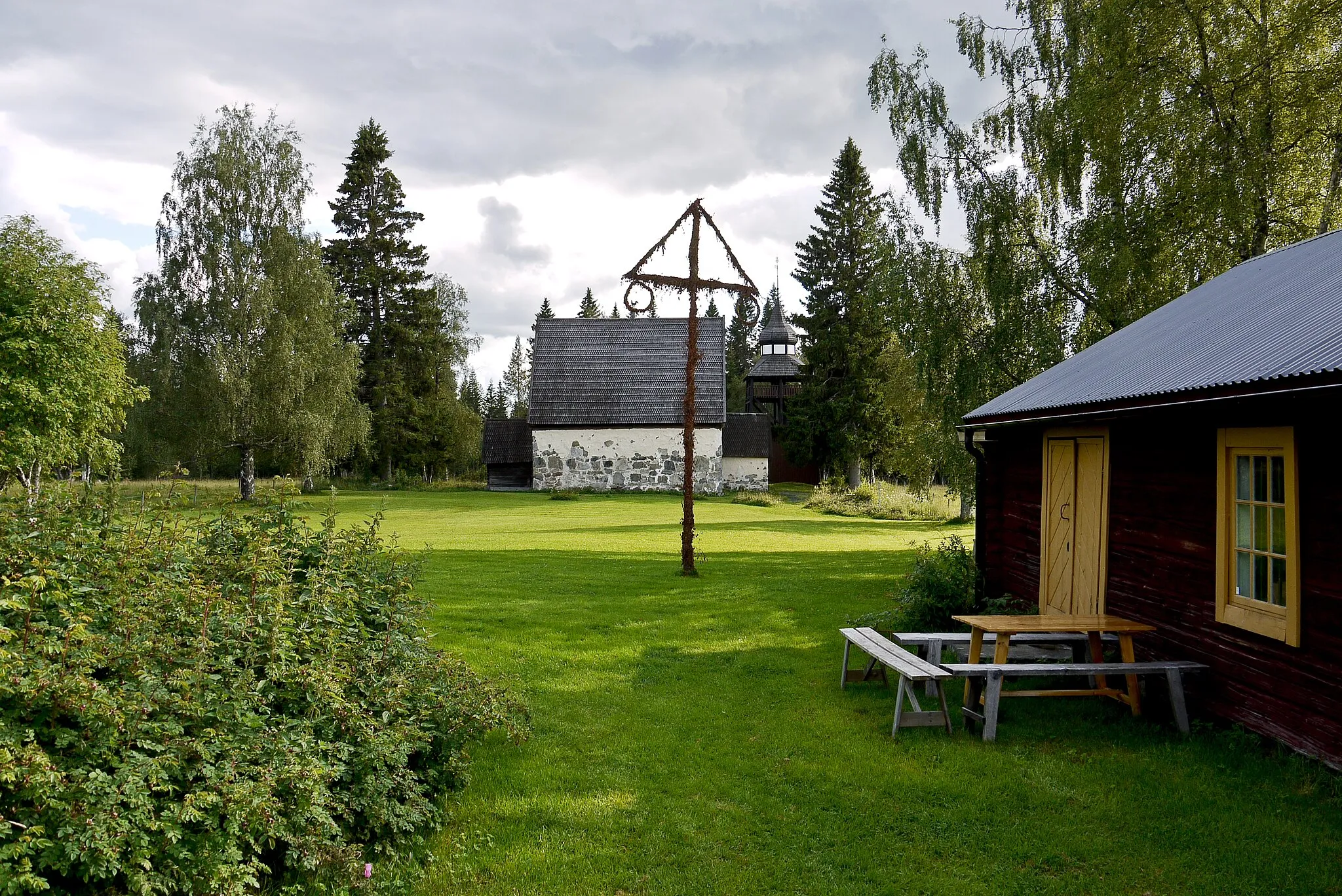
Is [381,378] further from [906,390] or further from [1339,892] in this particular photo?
[1339,892]

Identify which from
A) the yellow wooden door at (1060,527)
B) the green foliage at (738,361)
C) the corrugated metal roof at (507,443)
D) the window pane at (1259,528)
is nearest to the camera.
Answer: the window pane at (1259,528)

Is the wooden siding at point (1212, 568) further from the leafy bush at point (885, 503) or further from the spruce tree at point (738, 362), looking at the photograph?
the spruce tree at point (738, 362)

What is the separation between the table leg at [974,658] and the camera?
6.95 m

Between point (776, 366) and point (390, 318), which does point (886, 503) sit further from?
point (390, 318)

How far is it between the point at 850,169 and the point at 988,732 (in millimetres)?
43165

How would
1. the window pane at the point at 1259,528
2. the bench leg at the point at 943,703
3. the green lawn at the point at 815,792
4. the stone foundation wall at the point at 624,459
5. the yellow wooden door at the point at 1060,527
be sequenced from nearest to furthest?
the green lawn at the point at 815,792, the window pane at the point at 1259,528, the bench leg at the point at 943,703, the yellow wooden door at the point at 1060,527, the stone foundation wall at the point at 624,459

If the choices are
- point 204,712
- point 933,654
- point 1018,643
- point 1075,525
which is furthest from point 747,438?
point 204,712

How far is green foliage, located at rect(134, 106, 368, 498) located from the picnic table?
26.7m

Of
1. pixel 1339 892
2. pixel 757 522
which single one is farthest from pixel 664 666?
pixel 757 522

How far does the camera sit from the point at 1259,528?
6.23 metres

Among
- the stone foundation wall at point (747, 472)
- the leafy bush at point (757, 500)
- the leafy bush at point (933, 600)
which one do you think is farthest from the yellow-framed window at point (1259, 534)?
the stone foundation wall at point (747, 472)

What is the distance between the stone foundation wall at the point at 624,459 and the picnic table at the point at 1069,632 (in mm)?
30482

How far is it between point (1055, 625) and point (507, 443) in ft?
118

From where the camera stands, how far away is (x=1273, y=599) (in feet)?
19.8
